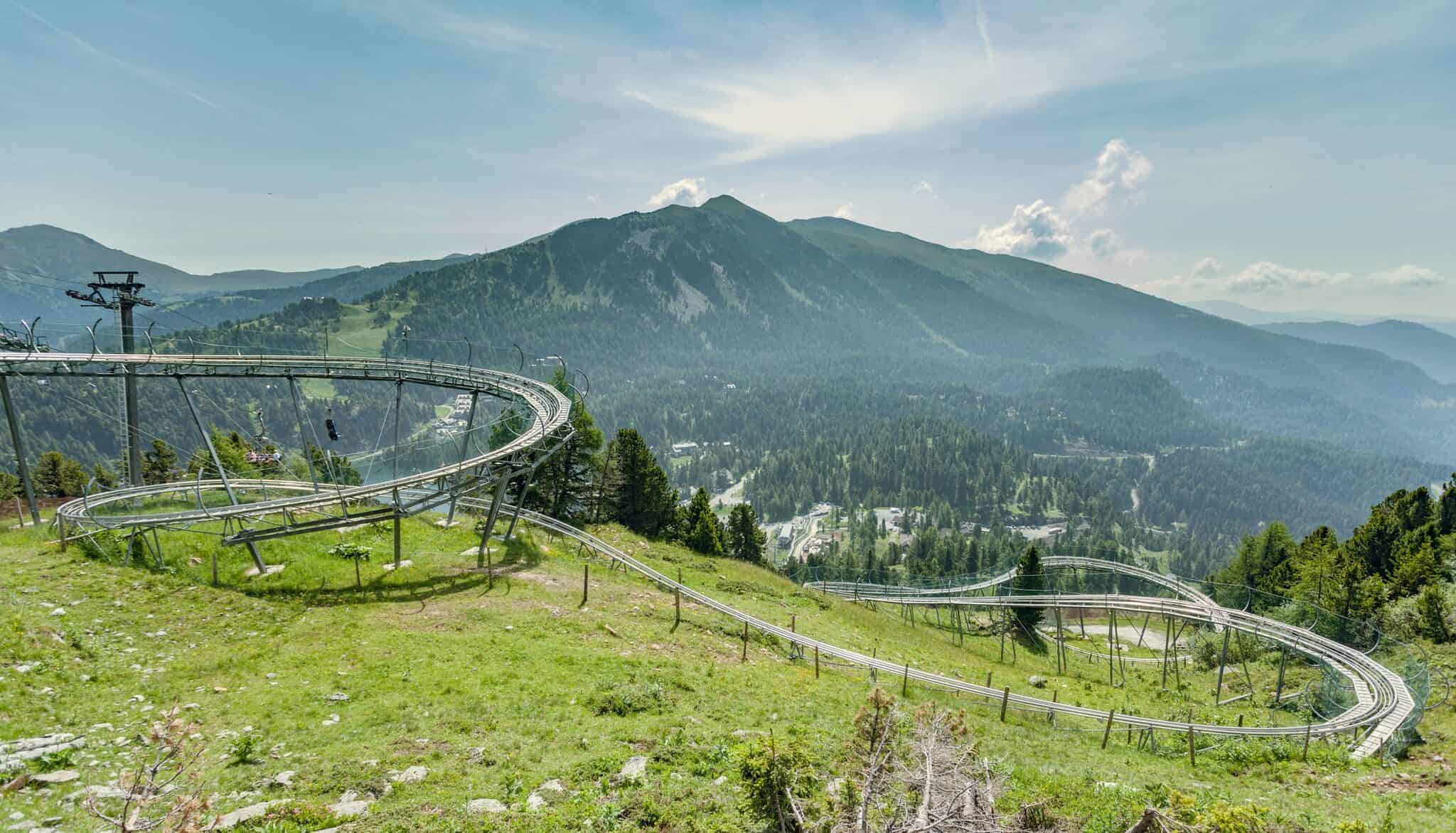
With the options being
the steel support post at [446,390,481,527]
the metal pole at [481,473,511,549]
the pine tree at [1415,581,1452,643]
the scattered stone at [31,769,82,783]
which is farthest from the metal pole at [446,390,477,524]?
the pine tree at [1415,581,1452,643]

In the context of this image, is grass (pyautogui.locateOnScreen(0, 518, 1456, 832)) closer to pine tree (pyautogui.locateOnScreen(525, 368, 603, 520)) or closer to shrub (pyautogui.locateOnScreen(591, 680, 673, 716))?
shrub (pyautogui.locateOnScreen(591, 680, 673, 716))

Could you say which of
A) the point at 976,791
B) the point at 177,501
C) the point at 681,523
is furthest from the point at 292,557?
the point at 681,523

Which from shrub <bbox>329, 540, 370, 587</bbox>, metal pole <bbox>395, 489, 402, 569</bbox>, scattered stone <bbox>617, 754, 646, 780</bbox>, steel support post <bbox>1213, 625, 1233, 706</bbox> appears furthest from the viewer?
steel support post <bbox>1213, 625, 1233, 706</bbox>

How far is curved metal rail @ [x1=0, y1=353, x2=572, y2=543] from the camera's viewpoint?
103ft

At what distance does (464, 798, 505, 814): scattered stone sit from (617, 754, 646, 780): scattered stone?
3.05 metres

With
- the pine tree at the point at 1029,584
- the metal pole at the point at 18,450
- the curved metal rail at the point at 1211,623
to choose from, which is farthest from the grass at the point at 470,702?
the pine tree at the point at 1029,584

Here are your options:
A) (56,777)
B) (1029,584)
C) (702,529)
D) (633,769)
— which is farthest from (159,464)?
(1029,584)

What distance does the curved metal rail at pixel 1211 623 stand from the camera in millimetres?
28984

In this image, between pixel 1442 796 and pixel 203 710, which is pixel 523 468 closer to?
pixel 203 710

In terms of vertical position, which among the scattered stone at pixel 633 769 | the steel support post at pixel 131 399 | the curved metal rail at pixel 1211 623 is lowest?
the curved metal rail at pixel 1211 623

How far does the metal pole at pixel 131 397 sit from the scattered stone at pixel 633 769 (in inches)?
1870

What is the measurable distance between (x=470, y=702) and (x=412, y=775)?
4.93 metres

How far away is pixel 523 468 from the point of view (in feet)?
128

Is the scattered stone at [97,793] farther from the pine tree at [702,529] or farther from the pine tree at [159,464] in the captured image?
the pine tree at [159,464]
